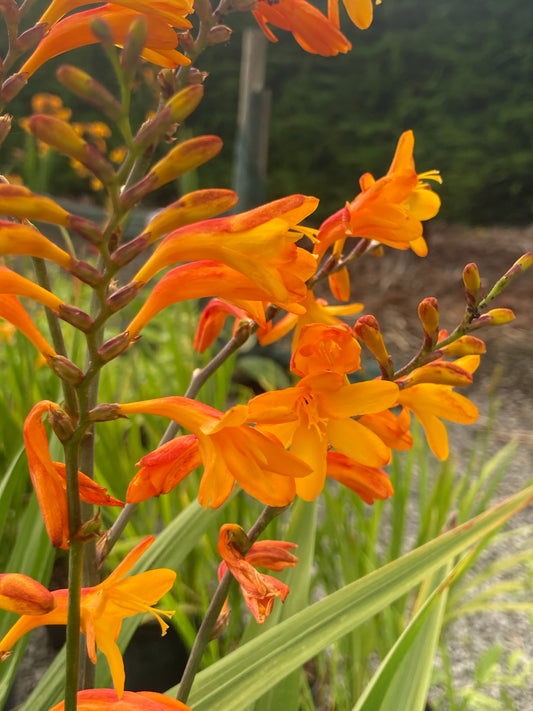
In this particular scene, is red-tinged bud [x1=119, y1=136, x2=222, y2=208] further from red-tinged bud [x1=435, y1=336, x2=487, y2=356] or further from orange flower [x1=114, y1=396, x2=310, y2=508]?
red-tinged bud [x1=435, y1=336, x2=487, y2=356]

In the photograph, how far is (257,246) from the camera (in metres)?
0.41

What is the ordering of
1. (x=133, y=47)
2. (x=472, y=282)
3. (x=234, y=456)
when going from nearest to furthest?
(x=133, y=47)
(x=234, y=456)
(x=472, y=282)

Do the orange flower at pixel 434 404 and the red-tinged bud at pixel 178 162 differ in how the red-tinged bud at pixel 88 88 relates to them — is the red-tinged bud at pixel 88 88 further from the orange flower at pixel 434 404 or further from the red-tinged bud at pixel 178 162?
the orange flower at pixel 434 404

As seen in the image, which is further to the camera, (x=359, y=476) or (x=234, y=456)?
(x=359, y=476)

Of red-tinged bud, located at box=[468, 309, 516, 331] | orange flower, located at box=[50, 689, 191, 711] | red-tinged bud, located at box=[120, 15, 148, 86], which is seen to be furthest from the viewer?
red-tinged bud, located at box=[468, 309, 516, 331]

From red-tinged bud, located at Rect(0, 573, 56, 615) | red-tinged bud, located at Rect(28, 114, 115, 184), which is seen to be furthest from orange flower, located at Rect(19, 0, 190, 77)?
red-tinged bud, located at Rect(0, 573, 56, 615)

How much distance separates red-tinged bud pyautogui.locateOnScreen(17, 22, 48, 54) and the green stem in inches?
15.5

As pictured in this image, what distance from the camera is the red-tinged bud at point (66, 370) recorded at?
1.24 feet

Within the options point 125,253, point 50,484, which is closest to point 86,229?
point 125,253

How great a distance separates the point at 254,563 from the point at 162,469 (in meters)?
0.16

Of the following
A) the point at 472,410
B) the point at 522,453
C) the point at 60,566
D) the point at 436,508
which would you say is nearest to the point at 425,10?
the point at 522,453

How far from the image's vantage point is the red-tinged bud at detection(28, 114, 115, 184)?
328mm

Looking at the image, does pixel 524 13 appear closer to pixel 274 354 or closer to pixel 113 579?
pixel 274 354

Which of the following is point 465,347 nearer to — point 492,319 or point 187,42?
point 492,319
